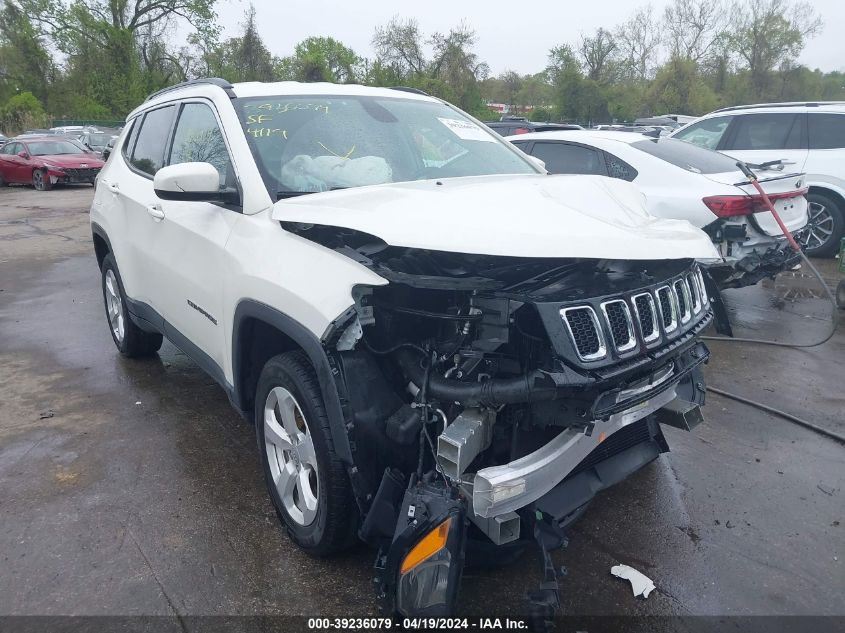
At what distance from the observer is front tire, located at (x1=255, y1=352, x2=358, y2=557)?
8.52ft

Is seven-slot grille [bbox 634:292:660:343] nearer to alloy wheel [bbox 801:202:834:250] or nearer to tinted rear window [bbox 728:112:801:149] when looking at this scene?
alloy wheel [bbox 801:202:834:250]

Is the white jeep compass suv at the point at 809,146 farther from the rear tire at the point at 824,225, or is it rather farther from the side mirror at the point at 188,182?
the side mirror at the point at 188,182

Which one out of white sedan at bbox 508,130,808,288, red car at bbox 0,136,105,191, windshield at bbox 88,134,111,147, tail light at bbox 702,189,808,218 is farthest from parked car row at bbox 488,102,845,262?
windshield at bbox 88,134,111,147

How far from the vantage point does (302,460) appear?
285 cm

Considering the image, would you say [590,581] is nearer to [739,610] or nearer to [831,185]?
[739,610]

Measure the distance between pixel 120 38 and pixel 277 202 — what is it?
48944 mm

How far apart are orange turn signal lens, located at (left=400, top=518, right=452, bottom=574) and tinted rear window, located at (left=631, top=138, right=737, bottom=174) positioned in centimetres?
497

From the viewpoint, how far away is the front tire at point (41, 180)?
65.0 feet

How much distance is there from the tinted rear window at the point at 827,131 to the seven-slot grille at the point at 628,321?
25.8 ft

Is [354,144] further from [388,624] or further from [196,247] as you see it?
[388,624]

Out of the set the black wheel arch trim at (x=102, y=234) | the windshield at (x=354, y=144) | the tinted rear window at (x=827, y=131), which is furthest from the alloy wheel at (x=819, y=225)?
the black wheel arch trim at (x=102, y=234)

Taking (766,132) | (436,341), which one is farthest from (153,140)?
(766,132)

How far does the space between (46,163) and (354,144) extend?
19.6 m

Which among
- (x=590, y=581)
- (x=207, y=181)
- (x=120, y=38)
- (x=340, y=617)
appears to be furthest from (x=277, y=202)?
(x=120, y=38)
